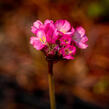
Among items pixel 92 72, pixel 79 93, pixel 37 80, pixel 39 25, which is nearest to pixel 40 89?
pixel 37 80

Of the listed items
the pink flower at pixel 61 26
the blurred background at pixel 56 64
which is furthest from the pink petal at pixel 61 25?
the blurred background at pixel 56 64

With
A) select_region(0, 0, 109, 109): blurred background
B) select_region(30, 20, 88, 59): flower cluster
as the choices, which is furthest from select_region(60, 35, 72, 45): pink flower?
select_region(0, 0, 109, 109): blurred background

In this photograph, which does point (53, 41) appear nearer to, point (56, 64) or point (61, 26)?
point (61, 26)

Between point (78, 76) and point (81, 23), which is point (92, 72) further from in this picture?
point (81, 23)

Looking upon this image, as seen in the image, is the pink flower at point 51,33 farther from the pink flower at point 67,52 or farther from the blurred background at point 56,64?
the blurred background at point 56,64

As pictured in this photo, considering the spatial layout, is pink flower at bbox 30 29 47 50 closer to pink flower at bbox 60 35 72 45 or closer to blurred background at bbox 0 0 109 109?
pink flower at bbox 60 35 72 45

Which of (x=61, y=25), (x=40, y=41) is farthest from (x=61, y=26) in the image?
(x=40, y=41)

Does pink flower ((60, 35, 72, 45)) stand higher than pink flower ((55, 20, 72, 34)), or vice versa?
pink flower ((55, 20, 72, 34))

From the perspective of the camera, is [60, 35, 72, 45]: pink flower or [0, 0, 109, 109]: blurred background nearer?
[60, 35, 72, 45]: pink flower
